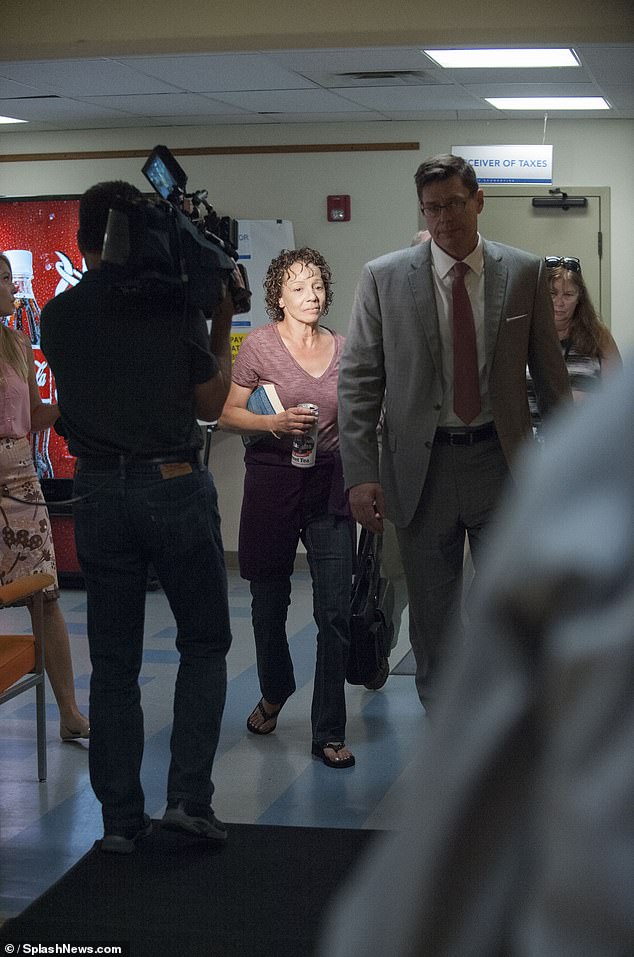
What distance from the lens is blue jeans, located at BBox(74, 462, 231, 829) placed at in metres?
3.01

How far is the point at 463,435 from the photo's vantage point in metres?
3.35

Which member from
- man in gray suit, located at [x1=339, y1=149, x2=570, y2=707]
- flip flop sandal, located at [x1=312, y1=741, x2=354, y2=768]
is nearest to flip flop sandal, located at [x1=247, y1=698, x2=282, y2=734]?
flip flop sandal, located at [x1=312, y1=741, x2=354, y2=768]

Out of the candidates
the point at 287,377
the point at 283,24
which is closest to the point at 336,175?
the point at 283,24

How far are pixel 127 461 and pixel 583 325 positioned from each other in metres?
2.30

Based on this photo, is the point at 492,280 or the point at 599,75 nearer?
the point at 492,280

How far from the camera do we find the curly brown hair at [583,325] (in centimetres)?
462

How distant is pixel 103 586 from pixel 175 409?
487 mm

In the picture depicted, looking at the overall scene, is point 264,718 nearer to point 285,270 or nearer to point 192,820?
point 192,820

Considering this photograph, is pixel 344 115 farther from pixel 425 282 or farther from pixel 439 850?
pixel 439 850

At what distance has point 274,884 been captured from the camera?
2936 millimetres

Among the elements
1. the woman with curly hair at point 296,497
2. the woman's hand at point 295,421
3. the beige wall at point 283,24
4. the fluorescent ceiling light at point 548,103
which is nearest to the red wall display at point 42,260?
the beige wall at point 283,24

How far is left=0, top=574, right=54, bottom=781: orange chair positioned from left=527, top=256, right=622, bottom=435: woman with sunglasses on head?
6.53 ft

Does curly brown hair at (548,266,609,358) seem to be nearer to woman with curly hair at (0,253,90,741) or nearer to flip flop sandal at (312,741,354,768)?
flip flop sandal at (312,741,354,768)

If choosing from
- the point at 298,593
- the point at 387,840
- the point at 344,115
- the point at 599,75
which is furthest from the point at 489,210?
the point at 387,840
